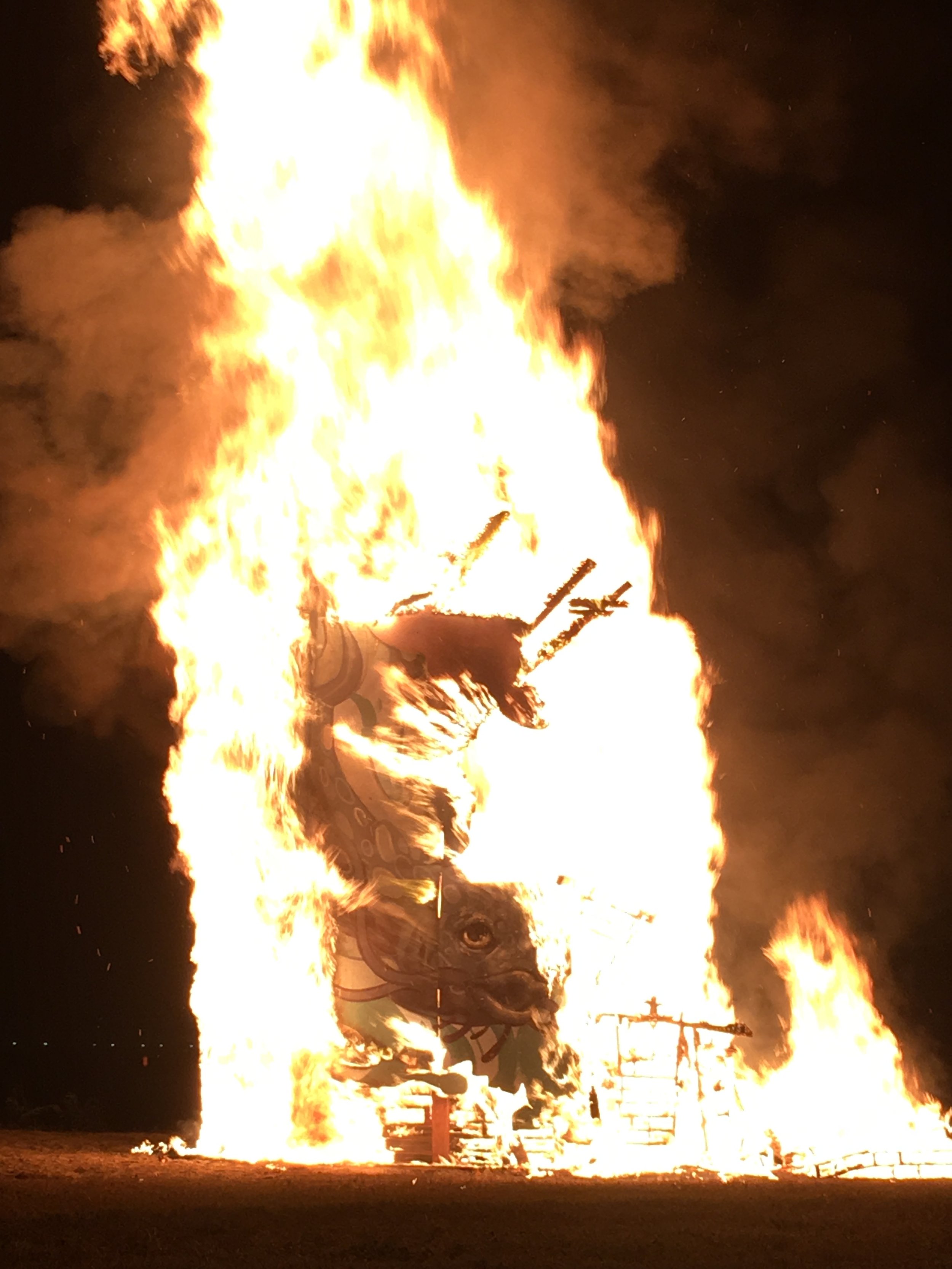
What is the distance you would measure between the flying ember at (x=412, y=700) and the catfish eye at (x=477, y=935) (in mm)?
47

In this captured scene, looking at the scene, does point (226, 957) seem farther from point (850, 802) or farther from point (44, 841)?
point (850, 802)

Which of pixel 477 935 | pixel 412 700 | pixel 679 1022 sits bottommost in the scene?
pixel 679 1022

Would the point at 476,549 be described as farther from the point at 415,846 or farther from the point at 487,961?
the point at 487,961

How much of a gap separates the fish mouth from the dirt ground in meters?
2.02

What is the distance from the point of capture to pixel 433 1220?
10062 mm

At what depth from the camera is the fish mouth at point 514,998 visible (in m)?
15.5

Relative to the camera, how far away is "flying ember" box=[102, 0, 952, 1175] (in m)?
15.5

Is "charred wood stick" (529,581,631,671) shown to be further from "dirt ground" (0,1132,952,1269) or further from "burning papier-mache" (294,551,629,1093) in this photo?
"dirt ground" (0,1132,952,1269)

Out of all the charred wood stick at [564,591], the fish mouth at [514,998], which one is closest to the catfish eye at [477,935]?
the fish mouth at [514,998]

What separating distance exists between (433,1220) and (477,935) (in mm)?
5869

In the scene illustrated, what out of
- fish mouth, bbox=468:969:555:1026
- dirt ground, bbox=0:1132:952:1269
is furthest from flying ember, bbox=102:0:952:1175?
dirt ground, bbox=0:1132:952:1269

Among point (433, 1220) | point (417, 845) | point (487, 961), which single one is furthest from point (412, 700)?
point (433, 1220)

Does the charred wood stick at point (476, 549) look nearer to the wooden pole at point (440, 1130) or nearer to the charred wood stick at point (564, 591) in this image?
the charred wood stick at point (564, 591)

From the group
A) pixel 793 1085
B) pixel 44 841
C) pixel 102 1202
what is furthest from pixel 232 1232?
pixel 44 841
